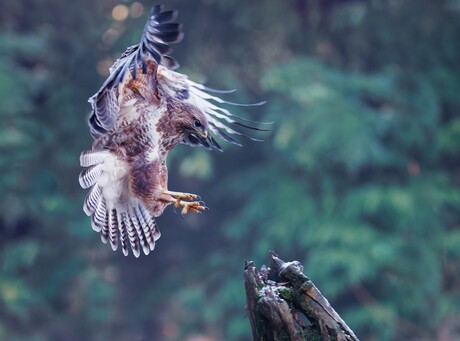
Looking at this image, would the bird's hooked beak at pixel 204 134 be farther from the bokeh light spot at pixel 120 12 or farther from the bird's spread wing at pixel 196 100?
the bokeh light spot at pixel 120 12

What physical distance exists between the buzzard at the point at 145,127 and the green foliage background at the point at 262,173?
5602mm

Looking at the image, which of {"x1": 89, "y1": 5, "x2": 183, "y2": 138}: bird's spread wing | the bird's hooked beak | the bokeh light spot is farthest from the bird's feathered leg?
the bokeh light spot

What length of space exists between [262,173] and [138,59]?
25.6 feet

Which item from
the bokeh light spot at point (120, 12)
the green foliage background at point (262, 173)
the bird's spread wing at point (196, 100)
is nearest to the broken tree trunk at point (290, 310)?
the bird's spread wing at point (196, 100)

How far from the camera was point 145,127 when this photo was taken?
4.14 metres

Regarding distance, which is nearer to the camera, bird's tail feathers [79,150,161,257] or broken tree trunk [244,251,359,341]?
broken tree trunk [244,251,359,341]

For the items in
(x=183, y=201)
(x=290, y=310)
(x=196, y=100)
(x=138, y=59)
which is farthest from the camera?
(x=196, y=100)

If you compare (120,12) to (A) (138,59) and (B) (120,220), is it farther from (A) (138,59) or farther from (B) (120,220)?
(A) (138,59)

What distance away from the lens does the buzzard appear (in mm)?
3859

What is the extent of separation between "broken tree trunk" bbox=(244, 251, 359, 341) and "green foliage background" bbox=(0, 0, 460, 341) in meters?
6.61

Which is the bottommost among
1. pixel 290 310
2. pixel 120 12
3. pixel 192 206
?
pixel 290 310

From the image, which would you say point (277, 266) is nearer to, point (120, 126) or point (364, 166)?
point (120, 126)

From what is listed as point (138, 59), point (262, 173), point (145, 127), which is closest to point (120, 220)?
point (145, 127)

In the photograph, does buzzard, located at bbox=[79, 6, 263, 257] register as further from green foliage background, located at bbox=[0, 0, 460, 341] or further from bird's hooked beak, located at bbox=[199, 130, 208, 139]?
green foliage background, located at bbox=[0, 0, 460, 341]
